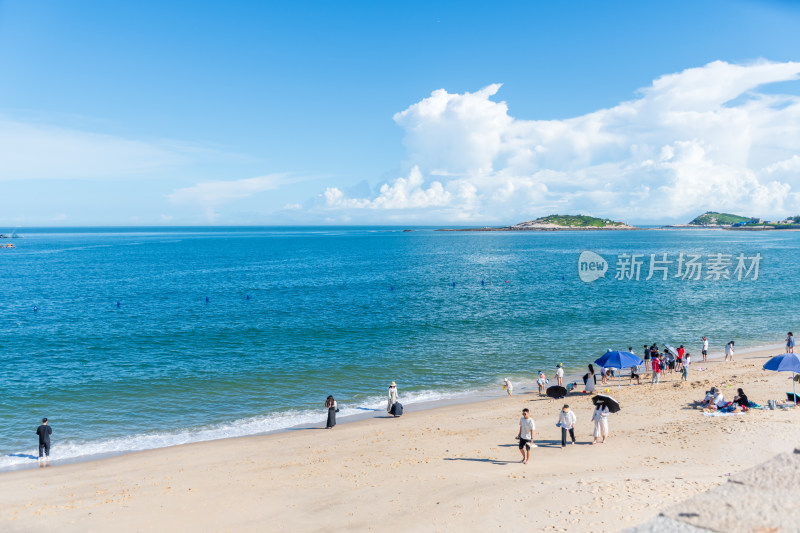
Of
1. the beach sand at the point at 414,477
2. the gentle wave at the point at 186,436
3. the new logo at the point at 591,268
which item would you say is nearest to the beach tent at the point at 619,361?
the beach sand at the point at 414,477

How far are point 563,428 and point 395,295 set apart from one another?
45678 millimetres

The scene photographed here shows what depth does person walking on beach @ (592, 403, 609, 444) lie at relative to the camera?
1852 centimetres

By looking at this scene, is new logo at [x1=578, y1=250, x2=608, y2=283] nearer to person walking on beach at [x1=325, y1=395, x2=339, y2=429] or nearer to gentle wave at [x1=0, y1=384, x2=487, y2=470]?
gentle wave at [x1=0, y1=384, x2=487, y2=470]

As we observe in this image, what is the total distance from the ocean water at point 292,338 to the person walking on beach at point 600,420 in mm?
10125

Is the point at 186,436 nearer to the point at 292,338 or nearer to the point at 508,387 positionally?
the point at 508,387

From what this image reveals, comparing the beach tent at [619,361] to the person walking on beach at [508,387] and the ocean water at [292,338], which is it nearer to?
the person walking on beach at [508,387]

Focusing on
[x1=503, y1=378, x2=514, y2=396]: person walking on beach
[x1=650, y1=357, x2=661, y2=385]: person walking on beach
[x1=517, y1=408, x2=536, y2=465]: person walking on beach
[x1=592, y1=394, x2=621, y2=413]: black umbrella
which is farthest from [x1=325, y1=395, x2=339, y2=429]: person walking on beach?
[x1=650, y1=357, x2=661, y2=385]: person walking on beach

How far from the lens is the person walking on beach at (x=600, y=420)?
18.5 metres

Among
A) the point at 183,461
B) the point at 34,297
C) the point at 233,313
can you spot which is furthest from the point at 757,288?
the point at 34,297

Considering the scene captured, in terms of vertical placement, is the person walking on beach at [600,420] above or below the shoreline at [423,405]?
above

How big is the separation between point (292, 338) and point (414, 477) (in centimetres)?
2671

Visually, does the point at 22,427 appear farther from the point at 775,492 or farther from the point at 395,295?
the point at 395,295

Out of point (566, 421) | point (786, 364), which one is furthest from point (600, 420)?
point (786, 364)

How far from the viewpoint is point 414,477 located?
16.4 meters
